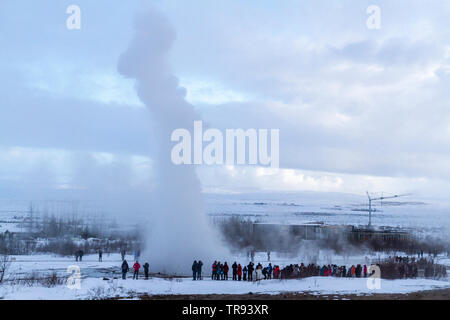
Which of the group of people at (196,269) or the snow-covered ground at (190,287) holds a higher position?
the group of people at (196,269)

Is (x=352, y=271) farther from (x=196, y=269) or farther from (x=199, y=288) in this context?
(x=199, y=288)

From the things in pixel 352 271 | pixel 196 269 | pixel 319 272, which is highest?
pixel 196 269

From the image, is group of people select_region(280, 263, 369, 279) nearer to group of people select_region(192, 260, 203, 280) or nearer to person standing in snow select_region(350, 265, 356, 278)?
person standing in snow select_region(350, 265, 356, 278)

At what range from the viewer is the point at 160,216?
29297 millimetres

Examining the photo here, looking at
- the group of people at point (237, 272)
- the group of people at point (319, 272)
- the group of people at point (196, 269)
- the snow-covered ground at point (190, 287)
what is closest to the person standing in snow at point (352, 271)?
the group of people at point (319, 272)

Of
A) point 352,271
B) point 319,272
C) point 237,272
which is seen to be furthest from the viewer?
point 319,272

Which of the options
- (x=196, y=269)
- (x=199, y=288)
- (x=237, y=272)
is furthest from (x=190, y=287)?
(x=237, y=272)

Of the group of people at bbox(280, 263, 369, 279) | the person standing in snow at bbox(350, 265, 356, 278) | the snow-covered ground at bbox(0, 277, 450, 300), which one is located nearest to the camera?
the snow-covered ground at bbox(0, 277, 450, 300)

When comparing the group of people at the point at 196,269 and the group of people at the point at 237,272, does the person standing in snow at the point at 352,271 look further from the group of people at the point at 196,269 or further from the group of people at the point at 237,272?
the group of people at the point at 196,269

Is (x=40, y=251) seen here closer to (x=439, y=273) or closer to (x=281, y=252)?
(x=281, y=252)

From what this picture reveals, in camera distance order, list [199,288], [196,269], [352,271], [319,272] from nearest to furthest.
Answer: [199,288], [196,269], [352,271], [319,272]

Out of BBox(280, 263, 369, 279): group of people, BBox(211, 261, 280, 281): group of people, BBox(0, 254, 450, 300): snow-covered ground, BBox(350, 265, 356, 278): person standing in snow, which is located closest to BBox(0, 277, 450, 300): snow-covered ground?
BBox(0, 254, 450, 300): snow-covered ground
